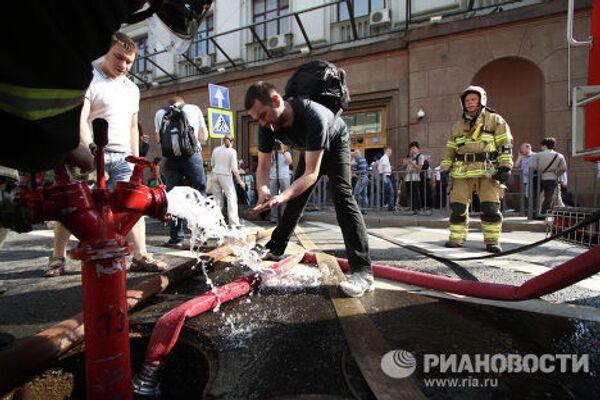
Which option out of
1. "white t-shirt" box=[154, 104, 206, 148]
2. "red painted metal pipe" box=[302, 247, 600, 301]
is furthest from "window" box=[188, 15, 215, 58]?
"red painted metal pipe" box=[302, 247, 600, 301]

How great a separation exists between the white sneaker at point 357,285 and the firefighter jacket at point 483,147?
2877 mm

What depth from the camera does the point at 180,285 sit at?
2820mm

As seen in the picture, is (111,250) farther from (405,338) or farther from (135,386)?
(405,338)

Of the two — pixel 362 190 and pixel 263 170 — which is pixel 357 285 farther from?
pixel 362 190

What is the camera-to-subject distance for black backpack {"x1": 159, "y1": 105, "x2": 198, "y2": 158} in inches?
178

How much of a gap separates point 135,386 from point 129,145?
2375 mm

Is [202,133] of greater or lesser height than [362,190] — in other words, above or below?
above

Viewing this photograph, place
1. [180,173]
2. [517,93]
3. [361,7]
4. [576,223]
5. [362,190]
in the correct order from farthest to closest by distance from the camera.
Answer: [361,7], [517,93], [362,190], [180,173], [576,223]

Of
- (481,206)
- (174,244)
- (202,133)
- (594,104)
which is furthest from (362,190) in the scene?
(594,104)

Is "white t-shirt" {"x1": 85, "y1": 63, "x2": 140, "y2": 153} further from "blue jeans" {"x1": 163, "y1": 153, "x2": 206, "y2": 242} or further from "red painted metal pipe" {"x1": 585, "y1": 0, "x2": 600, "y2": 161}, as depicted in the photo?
"red painted metal pipe" {"x1": 585, "y1": 0, "x2": 600, "y2": 161}

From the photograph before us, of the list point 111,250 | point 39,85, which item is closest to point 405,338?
point 111,250

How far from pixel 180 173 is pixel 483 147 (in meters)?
3.91

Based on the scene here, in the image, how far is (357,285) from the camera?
2.51m

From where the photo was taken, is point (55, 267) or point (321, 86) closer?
point (321, 86)
